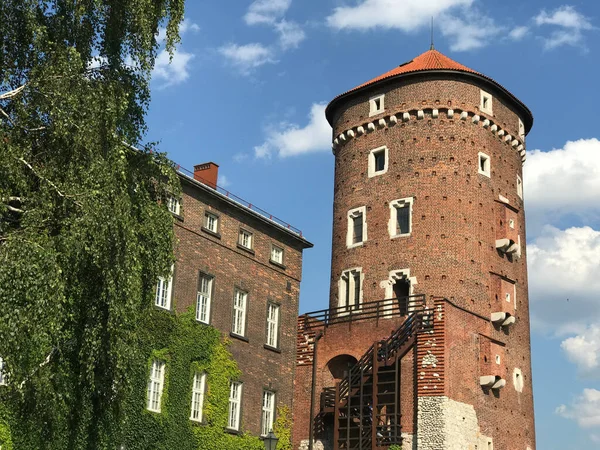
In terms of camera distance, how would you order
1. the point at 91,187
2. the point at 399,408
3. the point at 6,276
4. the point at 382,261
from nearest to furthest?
the point at 6,276, the point at 91,187, the point at 399,408, the point at 382,261

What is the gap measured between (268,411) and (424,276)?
8196 mm

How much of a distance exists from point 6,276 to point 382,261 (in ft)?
77.7

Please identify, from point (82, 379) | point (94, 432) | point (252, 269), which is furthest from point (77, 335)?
point (252, 269)

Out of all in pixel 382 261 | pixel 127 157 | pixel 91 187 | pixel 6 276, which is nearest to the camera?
pixel 6 276

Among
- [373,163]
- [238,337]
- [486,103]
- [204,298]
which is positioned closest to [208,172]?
[204,298]

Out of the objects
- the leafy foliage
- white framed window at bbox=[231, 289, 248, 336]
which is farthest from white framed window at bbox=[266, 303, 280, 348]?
the leafy foliage

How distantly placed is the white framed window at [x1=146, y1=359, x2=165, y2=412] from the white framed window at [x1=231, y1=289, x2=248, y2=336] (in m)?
4.11

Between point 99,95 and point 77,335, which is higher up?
point 99,95

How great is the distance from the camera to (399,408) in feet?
105

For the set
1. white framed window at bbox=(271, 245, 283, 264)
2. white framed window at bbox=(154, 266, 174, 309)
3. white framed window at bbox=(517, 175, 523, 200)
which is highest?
white framed window at bbox=(517, 175, 523, 200)

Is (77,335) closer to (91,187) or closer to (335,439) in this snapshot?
(91,187)

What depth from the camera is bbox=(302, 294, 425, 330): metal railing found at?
1335 inches

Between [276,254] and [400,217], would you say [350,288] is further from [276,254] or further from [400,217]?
[276,254]

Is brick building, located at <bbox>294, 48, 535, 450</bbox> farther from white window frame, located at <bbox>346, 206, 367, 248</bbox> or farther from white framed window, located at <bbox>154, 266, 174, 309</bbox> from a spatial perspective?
white framed window, located at <bbox>154, 266, 174, 309</bbox>
